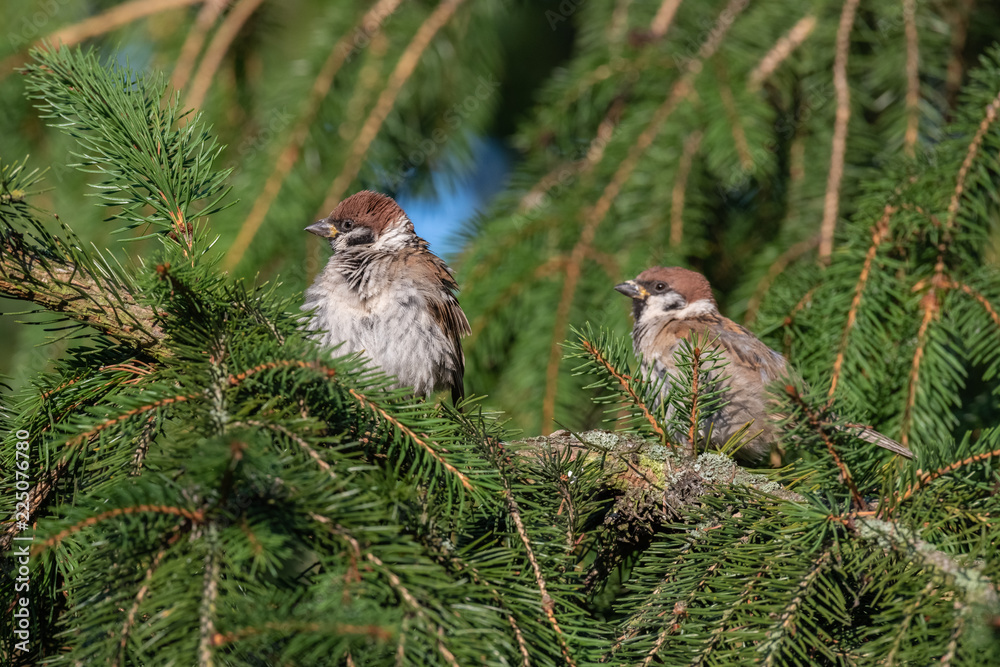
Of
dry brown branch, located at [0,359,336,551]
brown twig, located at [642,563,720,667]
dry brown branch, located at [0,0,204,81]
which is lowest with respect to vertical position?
brown twig, located at [642,563,720,667]

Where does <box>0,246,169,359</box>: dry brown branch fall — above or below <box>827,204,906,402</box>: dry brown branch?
above

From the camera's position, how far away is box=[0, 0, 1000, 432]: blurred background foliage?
3.14 meters

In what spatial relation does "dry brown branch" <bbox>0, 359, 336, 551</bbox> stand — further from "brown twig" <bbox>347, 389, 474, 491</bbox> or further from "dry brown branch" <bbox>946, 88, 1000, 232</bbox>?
"dry brown branch" <bbox>946, 88, 1000, 232</bbox>

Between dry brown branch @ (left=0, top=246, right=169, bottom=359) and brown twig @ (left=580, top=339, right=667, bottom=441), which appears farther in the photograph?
brown twig @ (left=580, top=339, right=667, bottom=441)

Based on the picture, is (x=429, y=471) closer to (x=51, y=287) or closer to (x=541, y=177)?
(x=51, y=287)

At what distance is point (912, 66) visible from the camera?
3.18 meters

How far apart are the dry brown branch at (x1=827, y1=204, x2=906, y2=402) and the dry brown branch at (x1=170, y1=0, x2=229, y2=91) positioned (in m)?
2.93

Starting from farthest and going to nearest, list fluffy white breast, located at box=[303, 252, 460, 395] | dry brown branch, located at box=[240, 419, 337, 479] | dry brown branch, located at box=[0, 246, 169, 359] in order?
fluffy white breast, located at box=[303, 252, 460, 395]
dry brown branch, located at box=[0, 246, 169, 359]
dry brown branch, located at box=[240, 419, 337, 479]

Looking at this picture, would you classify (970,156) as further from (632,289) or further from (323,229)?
(323,229)

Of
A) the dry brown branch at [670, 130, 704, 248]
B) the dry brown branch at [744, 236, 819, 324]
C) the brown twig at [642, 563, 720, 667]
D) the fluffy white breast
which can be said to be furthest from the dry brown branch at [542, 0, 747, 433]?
the brown twig at [642, 563, 720, 667]

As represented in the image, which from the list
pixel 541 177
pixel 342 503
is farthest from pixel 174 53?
pixel 342 503

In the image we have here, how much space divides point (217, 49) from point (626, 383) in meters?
2.65

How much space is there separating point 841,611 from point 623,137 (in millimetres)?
2331

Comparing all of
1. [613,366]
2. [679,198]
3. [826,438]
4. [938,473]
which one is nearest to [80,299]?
[613,366]
